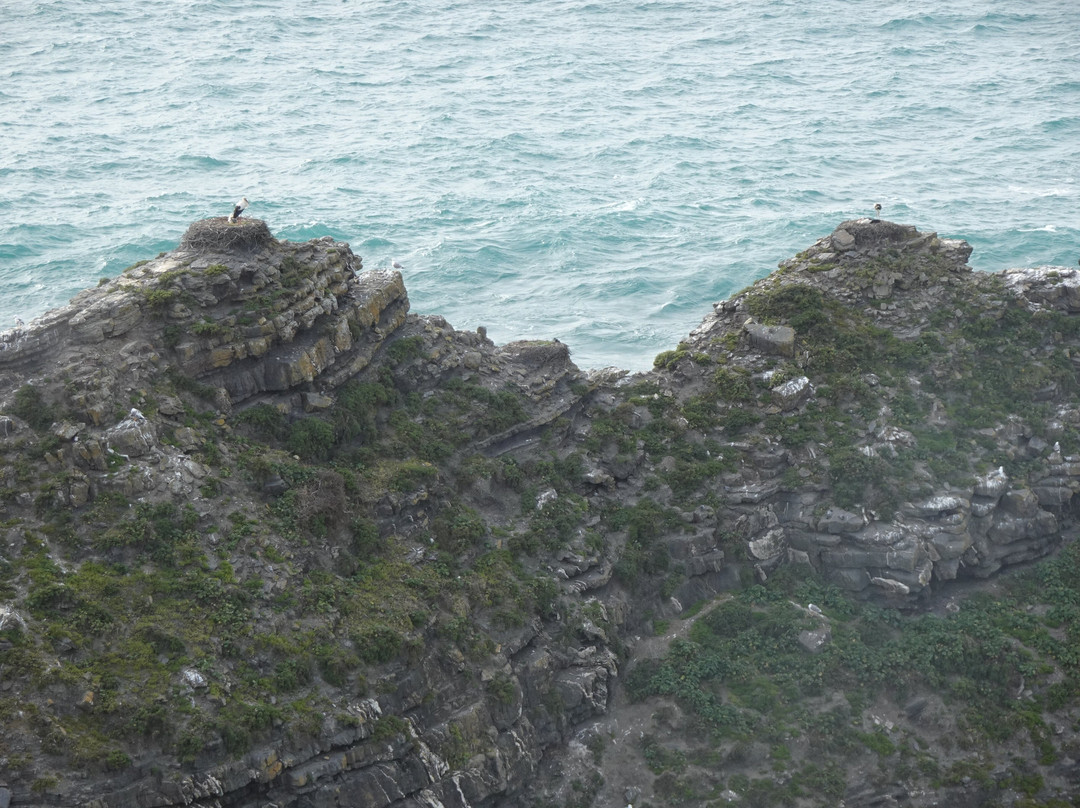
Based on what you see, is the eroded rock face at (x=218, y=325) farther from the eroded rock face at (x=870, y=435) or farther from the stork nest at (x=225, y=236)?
the eroded rock face at (x=870, y=435)

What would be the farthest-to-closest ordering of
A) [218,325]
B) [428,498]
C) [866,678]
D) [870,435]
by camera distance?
[870,435], [428,498], [866,678], [218,325]

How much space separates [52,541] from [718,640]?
2326cm

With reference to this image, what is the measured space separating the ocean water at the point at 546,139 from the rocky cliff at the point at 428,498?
76.2ft

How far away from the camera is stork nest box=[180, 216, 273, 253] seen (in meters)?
41.0

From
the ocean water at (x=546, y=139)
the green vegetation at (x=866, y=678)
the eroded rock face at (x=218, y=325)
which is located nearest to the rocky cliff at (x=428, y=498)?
the eroded rock face at (x=218, y=325)

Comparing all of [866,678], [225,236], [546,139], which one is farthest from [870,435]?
[546,139]

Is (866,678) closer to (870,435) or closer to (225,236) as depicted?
(870,435)

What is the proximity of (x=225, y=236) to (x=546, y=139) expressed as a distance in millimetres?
64520

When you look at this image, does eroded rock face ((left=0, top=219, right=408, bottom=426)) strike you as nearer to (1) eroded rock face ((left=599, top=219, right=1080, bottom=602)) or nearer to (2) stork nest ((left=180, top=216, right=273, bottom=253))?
(2) stork nest ((left=180, top=216, right=273, bottom=253))

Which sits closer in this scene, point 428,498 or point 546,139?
point 428,498

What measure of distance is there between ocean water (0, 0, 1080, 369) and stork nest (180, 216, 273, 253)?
103ft

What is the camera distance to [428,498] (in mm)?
40188

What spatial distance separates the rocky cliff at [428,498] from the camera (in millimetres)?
31016

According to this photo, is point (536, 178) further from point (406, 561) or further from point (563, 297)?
point (406, 561)
